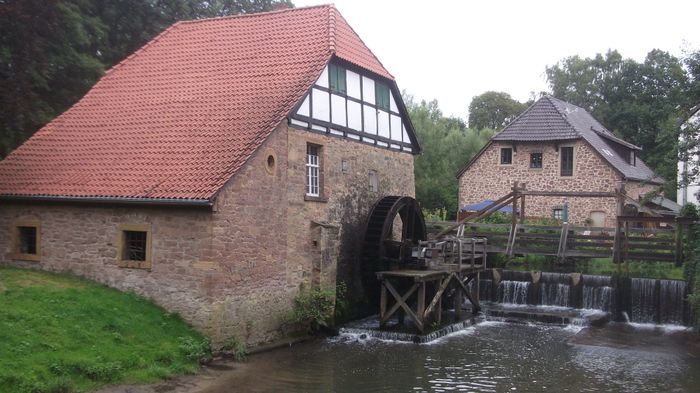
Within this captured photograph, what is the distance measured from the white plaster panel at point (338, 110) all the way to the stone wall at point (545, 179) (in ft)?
49.3

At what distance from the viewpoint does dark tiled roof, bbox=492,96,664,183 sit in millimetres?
28047

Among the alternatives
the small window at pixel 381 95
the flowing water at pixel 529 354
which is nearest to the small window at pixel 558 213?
Result: the flowing water at pixel 529 354

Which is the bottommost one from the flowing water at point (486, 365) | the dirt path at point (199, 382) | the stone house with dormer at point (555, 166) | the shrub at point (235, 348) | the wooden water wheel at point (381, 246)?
the flowing water at point (486, 365)

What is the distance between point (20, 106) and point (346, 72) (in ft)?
23.6

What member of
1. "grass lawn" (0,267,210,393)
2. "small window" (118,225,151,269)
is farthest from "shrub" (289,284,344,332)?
"small window" (118,225,151,269)

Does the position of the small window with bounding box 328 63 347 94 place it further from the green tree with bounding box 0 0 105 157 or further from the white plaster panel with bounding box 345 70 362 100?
the green tree with bounding box 0 0 105 157

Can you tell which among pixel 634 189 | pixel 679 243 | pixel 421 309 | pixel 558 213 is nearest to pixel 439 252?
pixel 421 309

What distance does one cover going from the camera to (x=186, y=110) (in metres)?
14.6

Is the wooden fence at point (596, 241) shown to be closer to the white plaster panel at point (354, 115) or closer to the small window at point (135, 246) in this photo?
the white plaster panel at point (354, 115)

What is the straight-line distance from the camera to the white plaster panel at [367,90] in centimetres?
1695

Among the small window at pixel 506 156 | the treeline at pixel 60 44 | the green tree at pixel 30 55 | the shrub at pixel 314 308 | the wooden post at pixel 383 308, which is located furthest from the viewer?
the small window at pixel 506 156

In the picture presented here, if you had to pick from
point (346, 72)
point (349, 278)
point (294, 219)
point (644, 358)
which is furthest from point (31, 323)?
point (644, 358)

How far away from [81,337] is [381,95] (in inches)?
410

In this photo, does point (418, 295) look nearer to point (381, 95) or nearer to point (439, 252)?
point (439, 252)
